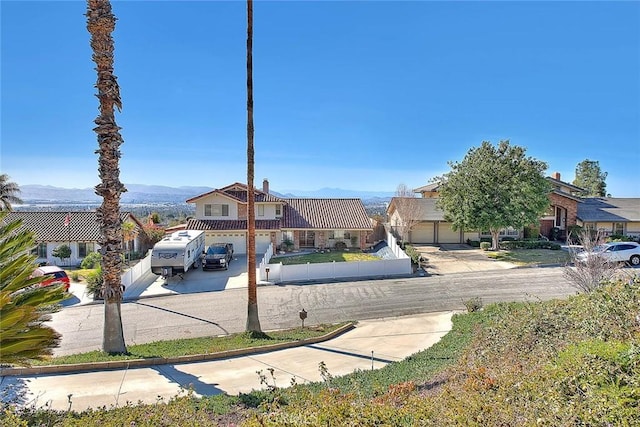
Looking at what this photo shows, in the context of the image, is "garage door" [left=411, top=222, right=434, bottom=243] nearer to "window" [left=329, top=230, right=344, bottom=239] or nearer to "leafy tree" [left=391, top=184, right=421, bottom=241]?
"leafy tree" [left=391, top=184, right=421, bottom=241]

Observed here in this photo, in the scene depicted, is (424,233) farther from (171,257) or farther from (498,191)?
(171,257)

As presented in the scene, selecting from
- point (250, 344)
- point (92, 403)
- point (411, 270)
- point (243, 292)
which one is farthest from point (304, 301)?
point (92, 403)

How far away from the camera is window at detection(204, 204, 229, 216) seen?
110ft

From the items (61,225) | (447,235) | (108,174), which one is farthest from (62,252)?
(447,235)

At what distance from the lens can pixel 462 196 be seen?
3141 cm

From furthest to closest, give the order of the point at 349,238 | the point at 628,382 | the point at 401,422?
the point at 349,238 → the point at 628,382 → the point at 401,422

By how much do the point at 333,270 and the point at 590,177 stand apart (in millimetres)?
66417

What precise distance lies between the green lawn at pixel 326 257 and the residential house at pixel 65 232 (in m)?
11.8

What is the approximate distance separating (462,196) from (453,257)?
199 inches

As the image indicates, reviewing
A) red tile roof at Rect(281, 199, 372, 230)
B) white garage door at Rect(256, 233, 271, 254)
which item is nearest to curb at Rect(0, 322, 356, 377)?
white garage door at Rect(256, 233, 271, 254)

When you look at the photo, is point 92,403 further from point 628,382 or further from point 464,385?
point 628,382

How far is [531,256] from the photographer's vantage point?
29.4 meters

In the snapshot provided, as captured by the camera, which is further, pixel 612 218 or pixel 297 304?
pixel 612 218

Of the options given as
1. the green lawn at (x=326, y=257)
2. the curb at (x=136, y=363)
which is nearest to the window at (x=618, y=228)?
the green lawn at (x=326, y=257)
